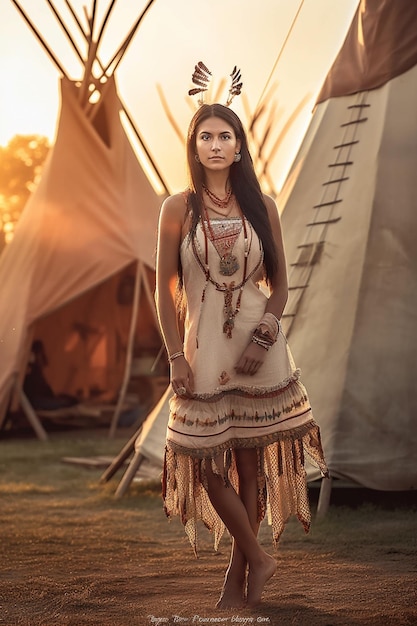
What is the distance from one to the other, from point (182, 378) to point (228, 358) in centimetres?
16

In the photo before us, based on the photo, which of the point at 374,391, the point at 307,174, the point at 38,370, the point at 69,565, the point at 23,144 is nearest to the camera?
the point at 69,565

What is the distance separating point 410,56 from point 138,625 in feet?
12.7

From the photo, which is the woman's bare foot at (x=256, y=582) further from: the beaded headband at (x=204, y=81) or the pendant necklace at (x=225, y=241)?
the beaded headband at (x=204, y=81)

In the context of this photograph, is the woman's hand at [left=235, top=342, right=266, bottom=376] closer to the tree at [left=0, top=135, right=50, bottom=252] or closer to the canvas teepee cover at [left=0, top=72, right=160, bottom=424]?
the canvas teepee cover at [left=0, top=72, right=160, bottom=424]

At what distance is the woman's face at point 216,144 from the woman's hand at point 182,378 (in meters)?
0.61

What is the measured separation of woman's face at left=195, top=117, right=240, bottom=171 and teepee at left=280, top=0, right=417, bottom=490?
219 cm

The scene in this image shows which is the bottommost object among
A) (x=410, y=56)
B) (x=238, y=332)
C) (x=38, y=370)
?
(x=38, y=370)

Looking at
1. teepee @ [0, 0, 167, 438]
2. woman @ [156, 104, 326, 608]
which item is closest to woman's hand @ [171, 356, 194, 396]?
woman @ [156, 104, 326, 608]

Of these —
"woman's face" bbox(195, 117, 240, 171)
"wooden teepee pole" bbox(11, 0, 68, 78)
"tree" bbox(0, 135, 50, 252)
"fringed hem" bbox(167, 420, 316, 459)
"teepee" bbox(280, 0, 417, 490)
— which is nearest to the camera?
"fringed hem" bbox(167, 420, 316, 459)

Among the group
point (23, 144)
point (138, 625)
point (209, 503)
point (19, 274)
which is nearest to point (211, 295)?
point (209, 503)

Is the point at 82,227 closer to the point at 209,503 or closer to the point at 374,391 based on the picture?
the point at 374,391

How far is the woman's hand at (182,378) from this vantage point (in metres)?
3.14

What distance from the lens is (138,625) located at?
120 inches

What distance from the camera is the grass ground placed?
3174 millimetres
